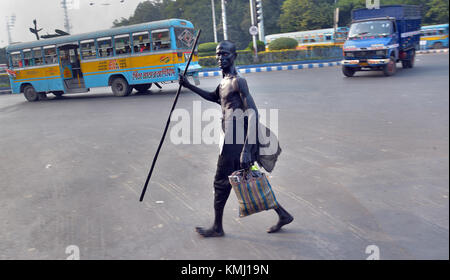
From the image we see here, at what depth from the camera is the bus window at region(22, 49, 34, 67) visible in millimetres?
19531

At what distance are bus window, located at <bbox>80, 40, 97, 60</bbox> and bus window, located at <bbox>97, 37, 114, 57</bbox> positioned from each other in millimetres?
317

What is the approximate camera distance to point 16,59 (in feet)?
65.5

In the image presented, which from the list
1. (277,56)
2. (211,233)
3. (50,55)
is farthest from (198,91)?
(277,56)

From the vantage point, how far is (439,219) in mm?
3777

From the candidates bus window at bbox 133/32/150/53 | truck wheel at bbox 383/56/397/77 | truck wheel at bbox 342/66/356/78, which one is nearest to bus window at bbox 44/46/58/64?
bus window at bbox 133/32/150/53

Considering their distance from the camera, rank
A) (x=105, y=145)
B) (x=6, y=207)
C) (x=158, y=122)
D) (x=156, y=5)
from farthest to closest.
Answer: (x=156, y=5) → (x=158, y=122) → (x=105, y=145) → (x=6, y=207)

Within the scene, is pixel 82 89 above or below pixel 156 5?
below

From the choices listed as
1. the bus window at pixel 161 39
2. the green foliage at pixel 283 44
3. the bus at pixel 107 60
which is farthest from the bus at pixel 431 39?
the bus window at pixel 161 39

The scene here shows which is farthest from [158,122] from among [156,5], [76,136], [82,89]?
[156,5]

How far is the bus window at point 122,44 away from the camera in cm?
1691

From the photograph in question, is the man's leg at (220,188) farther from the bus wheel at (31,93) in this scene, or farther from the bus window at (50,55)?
the bus wheel at (31,93)

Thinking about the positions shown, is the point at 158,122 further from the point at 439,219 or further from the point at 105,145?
the point at 439,219

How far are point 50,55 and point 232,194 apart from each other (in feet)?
55.1
